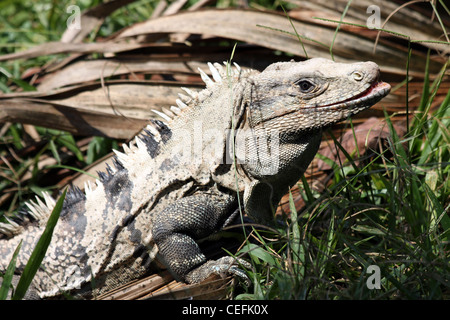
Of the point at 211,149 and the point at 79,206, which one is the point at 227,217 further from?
the point at 79,206

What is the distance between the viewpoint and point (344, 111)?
11.8 ft

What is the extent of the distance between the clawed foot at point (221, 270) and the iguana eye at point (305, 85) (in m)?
1.23

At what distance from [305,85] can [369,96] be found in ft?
1.43

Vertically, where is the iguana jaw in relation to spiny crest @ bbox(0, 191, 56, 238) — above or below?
above

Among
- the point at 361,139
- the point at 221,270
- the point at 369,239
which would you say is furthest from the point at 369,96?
the point at 361,139

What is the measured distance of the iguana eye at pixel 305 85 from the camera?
12.0ft

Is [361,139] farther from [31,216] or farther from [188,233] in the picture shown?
[31,216]

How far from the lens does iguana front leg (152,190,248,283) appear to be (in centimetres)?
368

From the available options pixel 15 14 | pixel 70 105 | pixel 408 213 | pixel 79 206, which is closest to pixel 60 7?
pixel 15 14

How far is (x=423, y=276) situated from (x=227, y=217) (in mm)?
1441

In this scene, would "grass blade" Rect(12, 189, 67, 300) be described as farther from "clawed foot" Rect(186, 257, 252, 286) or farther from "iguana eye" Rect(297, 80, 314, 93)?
"iguana eye" Rect(297, 80, 314, 93)

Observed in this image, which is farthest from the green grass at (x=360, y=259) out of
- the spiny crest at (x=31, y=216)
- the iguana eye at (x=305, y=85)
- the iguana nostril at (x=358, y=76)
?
the spiny crest at (x=31, y=216)

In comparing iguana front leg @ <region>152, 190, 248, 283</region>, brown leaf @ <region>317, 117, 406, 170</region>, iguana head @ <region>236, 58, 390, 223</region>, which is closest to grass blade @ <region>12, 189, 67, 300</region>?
iguana front leg @ <region>152, 190, 248, 283</region>

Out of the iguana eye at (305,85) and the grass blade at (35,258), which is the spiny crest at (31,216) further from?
the iguana eye at (305,85)
